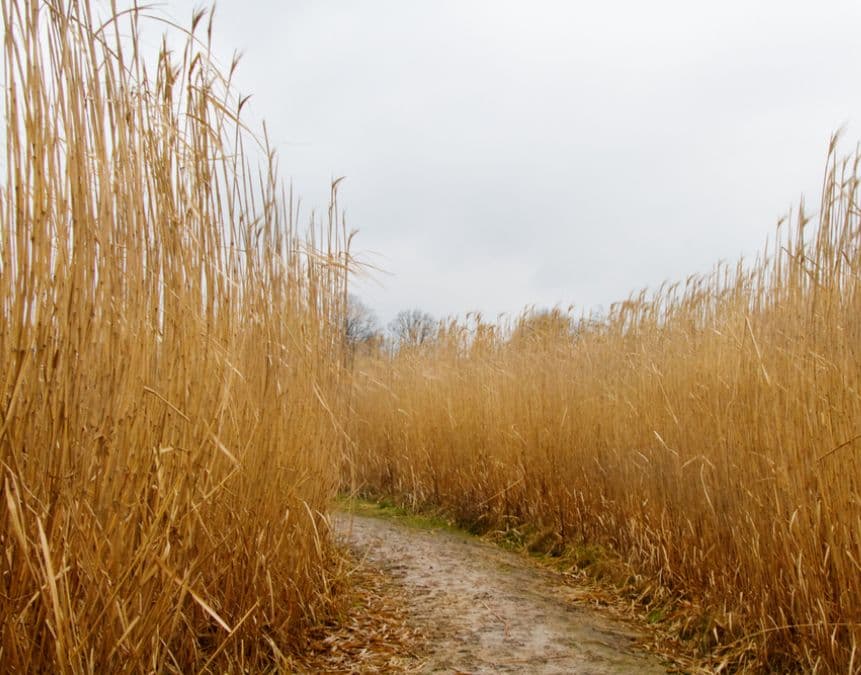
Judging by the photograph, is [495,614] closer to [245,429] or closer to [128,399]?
[245,429]

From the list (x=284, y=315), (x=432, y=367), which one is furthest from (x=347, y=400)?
(x=432, y=367)

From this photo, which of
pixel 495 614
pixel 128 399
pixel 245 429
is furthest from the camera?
pixel 495 614

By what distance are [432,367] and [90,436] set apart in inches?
194

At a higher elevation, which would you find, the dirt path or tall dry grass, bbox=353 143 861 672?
tall dry grass, bbox=353 143 861 672

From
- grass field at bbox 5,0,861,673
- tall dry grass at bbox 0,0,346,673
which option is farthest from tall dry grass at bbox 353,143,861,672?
tall dry grass at bbox 0,0,346,673

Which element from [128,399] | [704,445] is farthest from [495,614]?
[128,399]

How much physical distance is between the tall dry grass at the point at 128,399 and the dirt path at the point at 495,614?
2.23 feet

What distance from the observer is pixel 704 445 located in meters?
3.08

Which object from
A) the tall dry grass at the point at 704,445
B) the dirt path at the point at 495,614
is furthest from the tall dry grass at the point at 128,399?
the tall dry grass at the point at 704,445

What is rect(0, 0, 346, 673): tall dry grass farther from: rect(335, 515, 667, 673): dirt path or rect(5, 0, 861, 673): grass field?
rect(335, 515, 667, 673): dirt path

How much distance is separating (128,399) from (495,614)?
1933mm

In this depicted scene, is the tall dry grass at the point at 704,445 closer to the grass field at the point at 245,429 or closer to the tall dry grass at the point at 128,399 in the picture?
the grass field at the point at 245,429

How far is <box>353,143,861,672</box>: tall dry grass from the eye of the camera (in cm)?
223

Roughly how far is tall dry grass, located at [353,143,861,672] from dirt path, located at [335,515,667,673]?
1.30 feet
